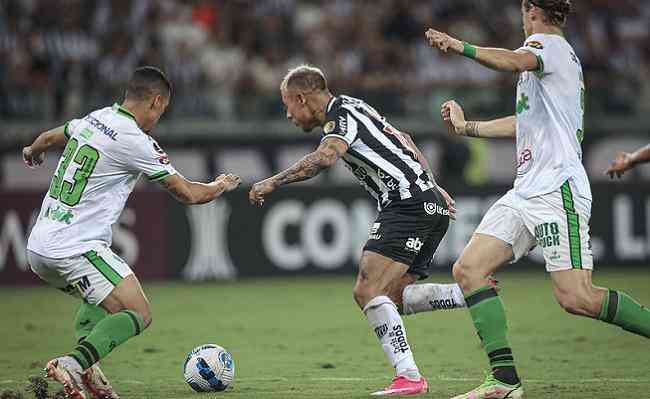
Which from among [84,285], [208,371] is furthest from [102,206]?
[208,371]

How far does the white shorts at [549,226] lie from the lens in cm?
709

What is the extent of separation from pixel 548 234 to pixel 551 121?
752mm

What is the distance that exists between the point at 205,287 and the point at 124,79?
3.99m

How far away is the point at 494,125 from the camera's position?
788 centimetres

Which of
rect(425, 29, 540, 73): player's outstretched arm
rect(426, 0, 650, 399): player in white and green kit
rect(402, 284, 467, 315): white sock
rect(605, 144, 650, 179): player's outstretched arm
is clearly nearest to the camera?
rect(425, 29, 540, 73): player's outstretched arm

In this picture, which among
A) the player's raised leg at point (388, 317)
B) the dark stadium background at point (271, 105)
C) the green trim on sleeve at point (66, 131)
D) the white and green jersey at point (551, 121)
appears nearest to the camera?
the white and green jersey at point (551, 121)

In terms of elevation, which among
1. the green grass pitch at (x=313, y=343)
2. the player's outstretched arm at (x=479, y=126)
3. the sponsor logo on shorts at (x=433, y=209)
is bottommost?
the green grass pitch at (x=313, y=343)

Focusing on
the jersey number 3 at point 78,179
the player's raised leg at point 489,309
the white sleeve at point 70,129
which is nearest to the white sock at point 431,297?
the player's raised leg at point 489,309

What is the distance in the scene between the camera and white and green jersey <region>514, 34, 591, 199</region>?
719cm

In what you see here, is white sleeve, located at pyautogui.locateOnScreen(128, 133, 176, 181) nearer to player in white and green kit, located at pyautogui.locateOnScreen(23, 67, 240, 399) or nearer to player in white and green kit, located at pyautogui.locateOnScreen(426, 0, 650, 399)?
player in white and green kit, located at pyautogui.locateOnScreen(23, 67, 240, 399)

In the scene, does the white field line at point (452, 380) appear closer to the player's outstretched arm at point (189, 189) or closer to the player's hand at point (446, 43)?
the player's outstretched arm at point (189, 189)

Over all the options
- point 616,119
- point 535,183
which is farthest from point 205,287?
point 535,183

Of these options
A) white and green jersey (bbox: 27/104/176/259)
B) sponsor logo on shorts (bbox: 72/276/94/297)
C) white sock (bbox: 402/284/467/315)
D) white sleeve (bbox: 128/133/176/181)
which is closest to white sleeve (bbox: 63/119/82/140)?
white and green jersey (bbox: 27/104/176/259)

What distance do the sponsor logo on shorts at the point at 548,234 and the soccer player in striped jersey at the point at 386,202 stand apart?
1049 mm
